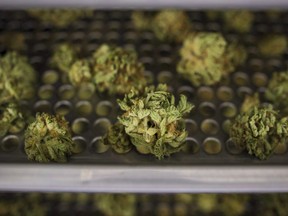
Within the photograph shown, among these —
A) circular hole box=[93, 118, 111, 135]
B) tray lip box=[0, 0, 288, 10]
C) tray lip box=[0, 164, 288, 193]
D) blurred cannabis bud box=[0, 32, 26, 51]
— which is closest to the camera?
tray lip box=[0, 164, 288, 193]

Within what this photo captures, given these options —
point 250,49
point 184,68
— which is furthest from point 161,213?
point 250,49

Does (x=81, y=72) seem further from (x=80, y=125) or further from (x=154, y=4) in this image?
(x=154, y=4)

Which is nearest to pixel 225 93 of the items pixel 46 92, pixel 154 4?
pixel 154 4

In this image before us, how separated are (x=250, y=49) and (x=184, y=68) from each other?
0.16m

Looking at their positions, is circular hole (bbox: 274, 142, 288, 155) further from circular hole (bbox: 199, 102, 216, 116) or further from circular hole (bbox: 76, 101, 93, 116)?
circular hole (bbox: 76, 101, 93, 116)

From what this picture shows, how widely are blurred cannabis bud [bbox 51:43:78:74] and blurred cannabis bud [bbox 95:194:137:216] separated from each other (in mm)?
274

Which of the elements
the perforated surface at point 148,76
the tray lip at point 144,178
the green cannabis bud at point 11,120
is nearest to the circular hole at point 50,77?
the perforated surface at point 148,76

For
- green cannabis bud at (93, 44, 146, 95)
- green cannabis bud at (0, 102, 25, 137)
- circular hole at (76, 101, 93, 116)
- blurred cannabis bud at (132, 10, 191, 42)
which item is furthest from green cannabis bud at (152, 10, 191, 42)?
green cannabis bud at (0, 102, 25, 137)

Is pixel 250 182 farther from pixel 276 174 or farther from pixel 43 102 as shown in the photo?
pixel 43 102

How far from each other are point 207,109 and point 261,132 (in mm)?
197

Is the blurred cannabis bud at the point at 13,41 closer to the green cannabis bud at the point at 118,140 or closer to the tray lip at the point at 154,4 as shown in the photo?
the tray lip at the point at 154,4

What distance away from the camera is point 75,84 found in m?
0.77

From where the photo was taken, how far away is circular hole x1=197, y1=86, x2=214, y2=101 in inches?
29.9

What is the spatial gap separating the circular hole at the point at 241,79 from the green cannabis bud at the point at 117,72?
194mm
